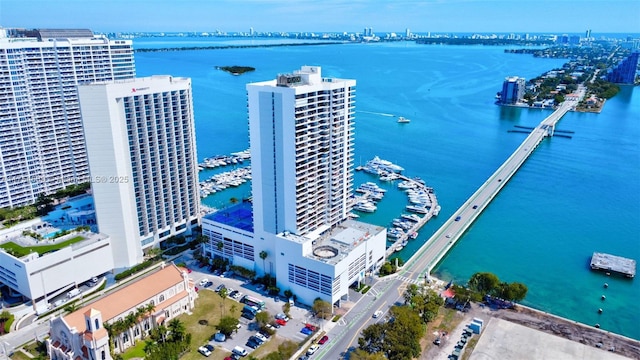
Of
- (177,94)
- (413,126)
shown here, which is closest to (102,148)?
(177,94)

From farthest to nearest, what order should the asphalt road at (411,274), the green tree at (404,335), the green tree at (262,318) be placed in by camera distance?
the green tree at (262,318), the asphalt road at (411,274), the green tree at (404,335)

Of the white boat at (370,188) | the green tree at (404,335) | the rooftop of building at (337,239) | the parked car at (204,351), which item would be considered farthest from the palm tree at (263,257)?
the white boat at (370,188)

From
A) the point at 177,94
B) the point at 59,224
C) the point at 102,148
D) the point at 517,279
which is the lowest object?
the point at 517,279

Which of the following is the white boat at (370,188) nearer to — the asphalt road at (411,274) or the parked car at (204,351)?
the asphalt road at (411,274)

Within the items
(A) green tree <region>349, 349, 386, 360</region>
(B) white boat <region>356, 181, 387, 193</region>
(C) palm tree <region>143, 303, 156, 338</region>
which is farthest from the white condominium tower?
(B) white boat <region>356, 181, 387, 193</region>

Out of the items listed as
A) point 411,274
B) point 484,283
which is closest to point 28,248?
point 411,274

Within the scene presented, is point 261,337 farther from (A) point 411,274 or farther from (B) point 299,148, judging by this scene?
(A) point 411,274

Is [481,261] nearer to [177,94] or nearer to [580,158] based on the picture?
[177,94]
